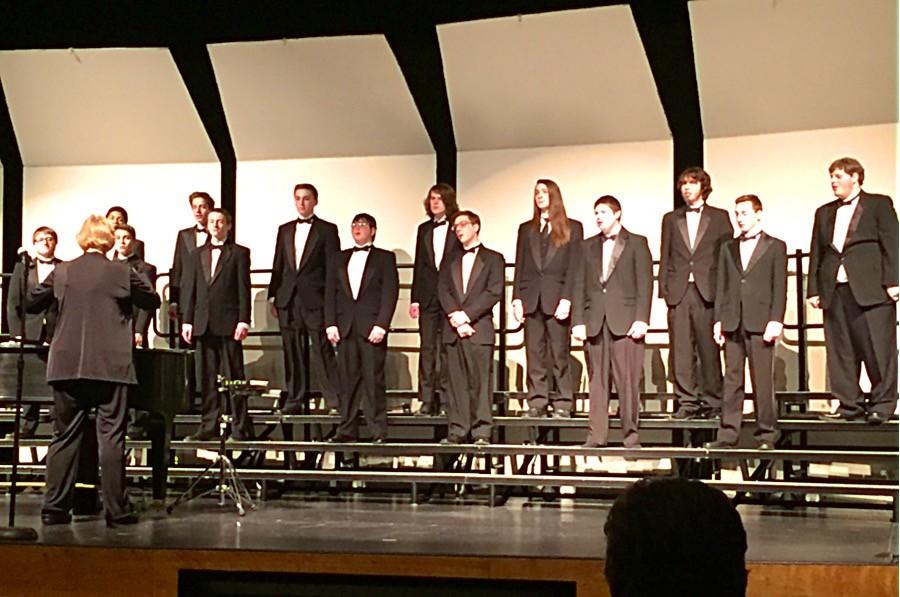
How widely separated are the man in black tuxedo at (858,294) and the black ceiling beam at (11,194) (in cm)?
611

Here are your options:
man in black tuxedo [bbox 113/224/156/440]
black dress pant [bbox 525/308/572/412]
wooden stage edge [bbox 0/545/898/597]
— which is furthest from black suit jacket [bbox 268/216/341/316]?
wooden stage edge [bbox 0/545/898/597]

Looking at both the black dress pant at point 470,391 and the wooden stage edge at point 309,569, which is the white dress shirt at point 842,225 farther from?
the wooden stage edge at point 309,569

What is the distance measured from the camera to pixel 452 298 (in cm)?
625

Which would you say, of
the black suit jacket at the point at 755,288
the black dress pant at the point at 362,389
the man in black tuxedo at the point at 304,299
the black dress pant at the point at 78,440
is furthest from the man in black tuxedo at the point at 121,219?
the black suit jacket at the point at 755,288

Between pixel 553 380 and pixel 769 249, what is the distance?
1.55 meters

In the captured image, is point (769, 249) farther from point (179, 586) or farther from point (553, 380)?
point (179, 586)

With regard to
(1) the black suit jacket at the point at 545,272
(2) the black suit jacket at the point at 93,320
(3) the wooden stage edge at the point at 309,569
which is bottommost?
(3) the wooden stage edge at the point at 309,569

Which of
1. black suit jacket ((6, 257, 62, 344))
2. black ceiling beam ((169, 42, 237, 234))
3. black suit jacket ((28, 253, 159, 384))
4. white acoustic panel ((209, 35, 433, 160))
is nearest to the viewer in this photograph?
black suit jacket ((28, 253, 159, 384))

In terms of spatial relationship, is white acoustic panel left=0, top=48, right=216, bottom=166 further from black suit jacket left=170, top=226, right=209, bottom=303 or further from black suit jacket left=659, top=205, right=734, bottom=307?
black suit jacket left=659, top=205, right=734, bottom=307

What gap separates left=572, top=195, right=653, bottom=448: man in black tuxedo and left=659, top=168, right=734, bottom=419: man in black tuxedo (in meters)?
0.27

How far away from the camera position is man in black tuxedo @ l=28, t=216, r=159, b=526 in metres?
4.80

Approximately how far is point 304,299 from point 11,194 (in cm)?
338

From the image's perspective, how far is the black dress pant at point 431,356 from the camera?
6784 mm

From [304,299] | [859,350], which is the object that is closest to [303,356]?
[304,299]
